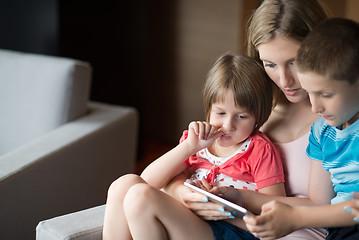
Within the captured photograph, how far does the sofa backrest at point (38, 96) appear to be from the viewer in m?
2.25

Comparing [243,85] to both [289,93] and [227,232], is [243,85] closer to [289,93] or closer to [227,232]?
[289,93]

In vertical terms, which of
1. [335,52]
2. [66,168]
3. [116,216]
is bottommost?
[66,168]

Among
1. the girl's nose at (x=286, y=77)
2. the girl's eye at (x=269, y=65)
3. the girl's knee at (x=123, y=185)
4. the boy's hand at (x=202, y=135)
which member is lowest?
the girl's knee at (x=123, y=185)

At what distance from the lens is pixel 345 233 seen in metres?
1.29

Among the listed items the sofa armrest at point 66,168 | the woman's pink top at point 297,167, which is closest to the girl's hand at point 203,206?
the woman's pink top at point 297,167

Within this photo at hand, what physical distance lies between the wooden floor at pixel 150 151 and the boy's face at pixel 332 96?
2208 millimetres

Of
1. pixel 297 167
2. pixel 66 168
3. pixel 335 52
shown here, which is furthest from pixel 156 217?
pixel 66 168

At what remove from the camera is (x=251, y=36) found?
1591 mm

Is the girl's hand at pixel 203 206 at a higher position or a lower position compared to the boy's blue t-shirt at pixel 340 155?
lower

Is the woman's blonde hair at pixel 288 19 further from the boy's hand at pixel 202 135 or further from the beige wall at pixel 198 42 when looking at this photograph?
the beige wall at pixel 198 42

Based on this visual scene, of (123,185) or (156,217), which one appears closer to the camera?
(156,217)

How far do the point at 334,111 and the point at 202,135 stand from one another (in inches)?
17.7

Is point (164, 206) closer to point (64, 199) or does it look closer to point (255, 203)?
point (255, 203)

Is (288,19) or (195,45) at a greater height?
(288,19)
